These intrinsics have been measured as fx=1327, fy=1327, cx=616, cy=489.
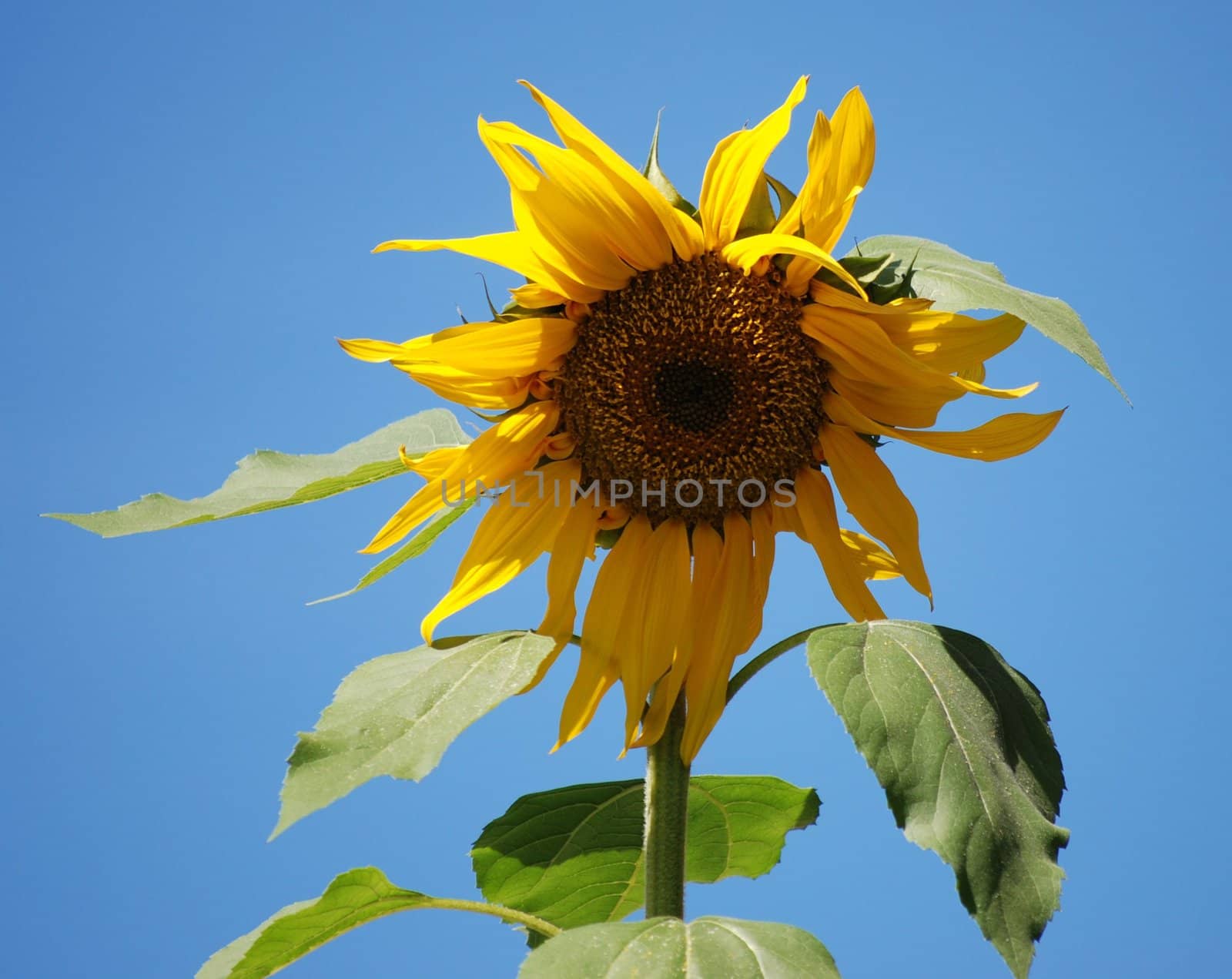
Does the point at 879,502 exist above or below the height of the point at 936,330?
below

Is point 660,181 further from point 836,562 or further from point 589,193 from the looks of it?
point 836,562

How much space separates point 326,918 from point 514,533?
27.4 inches

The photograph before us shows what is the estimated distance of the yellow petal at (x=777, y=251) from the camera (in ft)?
6.47

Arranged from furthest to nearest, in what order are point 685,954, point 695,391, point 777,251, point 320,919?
point 695,391
point 320,919
point 777,251
point 685,954

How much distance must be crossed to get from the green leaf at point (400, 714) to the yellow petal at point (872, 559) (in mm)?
639

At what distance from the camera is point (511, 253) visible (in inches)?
84.1

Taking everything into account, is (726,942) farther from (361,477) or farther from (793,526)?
(361,477)

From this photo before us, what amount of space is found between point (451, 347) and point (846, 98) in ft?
2.39

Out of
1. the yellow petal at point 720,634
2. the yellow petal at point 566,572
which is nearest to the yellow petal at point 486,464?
the yellow petal at point 566,572

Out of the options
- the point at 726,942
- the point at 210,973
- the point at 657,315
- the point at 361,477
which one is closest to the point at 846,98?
the point at 657,315

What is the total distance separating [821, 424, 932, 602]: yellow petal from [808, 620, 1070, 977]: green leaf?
0.52 feet

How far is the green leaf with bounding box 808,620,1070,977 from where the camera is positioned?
5.83 feet

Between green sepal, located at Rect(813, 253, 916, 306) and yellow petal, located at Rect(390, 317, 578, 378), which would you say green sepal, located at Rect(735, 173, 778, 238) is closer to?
green sepal, located at Rect(813, 253, 916, 306)

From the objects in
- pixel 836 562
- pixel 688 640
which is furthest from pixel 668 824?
pixel 836 562
